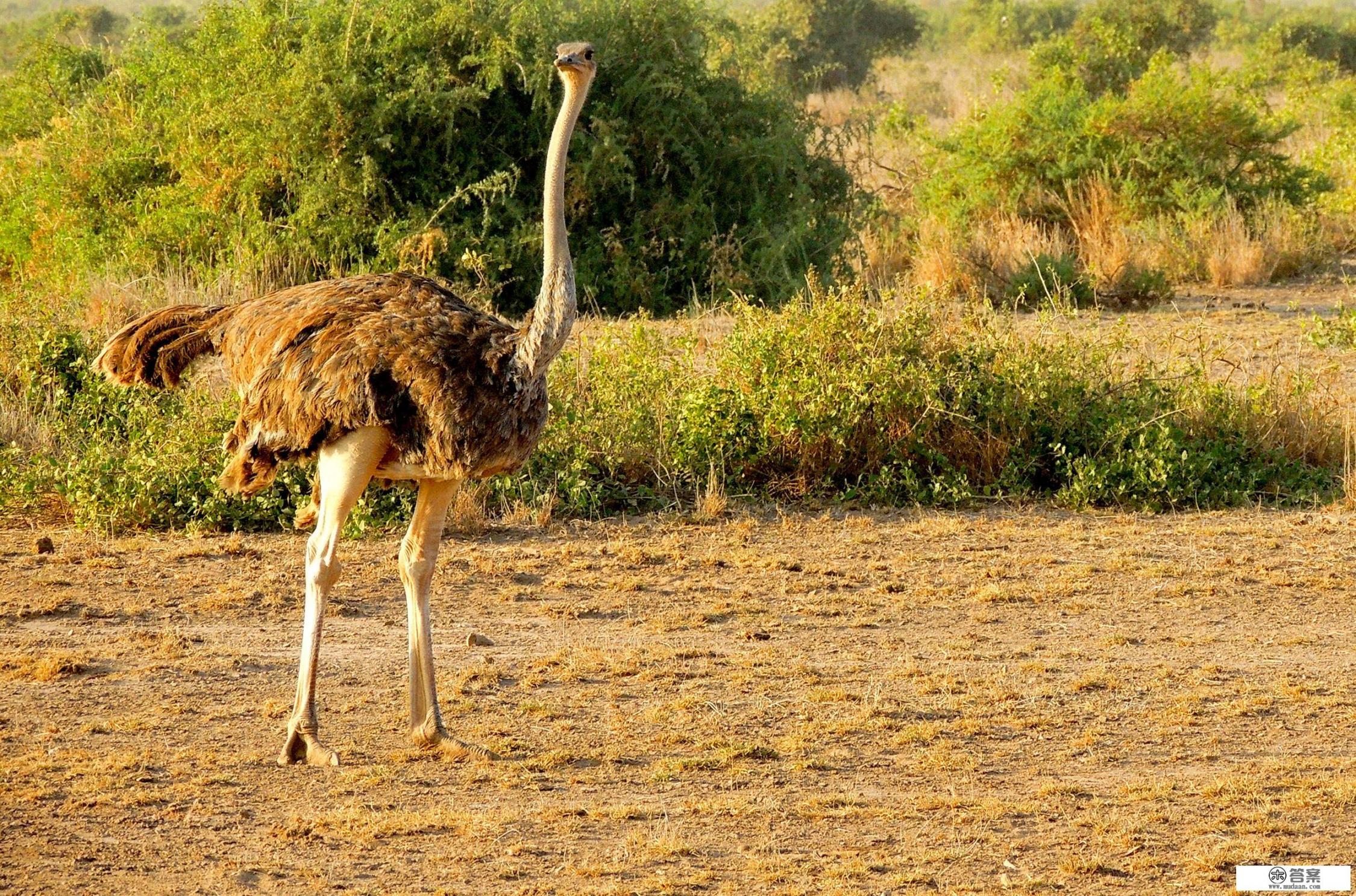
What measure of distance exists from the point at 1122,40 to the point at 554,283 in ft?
51.6

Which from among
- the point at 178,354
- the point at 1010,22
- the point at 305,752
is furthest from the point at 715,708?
the point at 1010,22

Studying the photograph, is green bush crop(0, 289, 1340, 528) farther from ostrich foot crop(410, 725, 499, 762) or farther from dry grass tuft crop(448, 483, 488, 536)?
ostrich foot crop(410, 725, 499, 762)

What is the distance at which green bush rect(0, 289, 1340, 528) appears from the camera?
7801 mm

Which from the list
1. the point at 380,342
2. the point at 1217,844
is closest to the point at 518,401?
the point at 380,342

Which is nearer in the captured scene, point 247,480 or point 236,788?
point 236,788

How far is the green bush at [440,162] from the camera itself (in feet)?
35.1

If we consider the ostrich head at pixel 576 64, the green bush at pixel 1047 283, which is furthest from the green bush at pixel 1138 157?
the ostrich head at pixel 576 64

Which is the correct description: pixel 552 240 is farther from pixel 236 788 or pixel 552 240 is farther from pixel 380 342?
pixel 236 788

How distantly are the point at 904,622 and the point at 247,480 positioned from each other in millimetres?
2560

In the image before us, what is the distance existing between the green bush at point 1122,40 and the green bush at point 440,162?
19.1 feet

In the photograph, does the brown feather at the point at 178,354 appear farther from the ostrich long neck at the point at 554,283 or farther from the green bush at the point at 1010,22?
the green bush at the point at 1010,22

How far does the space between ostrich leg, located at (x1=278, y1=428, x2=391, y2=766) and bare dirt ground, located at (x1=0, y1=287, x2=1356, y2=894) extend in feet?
0.30

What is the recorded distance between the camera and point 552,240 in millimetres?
4730

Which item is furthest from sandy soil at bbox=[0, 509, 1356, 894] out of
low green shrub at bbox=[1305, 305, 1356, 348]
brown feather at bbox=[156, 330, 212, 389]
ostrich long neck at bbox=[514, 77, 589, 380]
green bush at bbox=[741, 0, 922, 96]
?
green bush at bbox=[741, 0, 922, 96]
